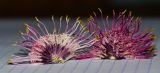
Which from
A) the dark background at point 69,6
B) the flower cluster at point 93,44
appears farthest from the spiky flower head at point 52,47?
the dark background at point 69,6

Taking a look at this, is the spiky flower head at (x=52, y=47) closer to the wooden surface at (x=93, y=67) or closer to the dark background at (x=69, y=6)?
the wooden surface at (x=93, y=67)

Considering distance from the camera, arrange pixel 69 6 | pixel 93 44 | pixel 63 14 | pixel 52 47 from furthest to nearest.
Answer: pixel 69 6, pixel 63 14, pixel 93 44, pixel 52 47

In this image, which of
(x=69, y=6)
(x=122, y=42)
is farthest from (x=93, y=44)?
(x=69, y=6)

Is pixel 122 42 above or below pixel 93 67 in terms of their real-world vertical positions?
above

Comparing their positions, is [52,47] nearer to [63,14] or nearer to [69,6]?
[63,14]

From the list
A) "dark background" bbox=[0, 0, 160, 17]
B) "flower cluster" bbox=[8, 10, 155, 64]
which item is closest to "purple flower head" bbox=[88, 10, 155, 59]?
"flower cluster" bbox=[8, 10, 155, 64]

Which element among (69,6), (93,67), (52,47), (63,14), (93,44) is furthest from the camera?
(69,6)

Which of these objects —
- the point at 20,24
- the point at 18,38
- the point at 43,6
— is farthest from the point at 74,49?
the point at 43,6

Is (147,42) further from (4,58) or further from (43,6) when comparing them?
(43,6)

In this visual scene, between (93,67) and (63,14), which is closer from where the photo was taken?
(93,67)
